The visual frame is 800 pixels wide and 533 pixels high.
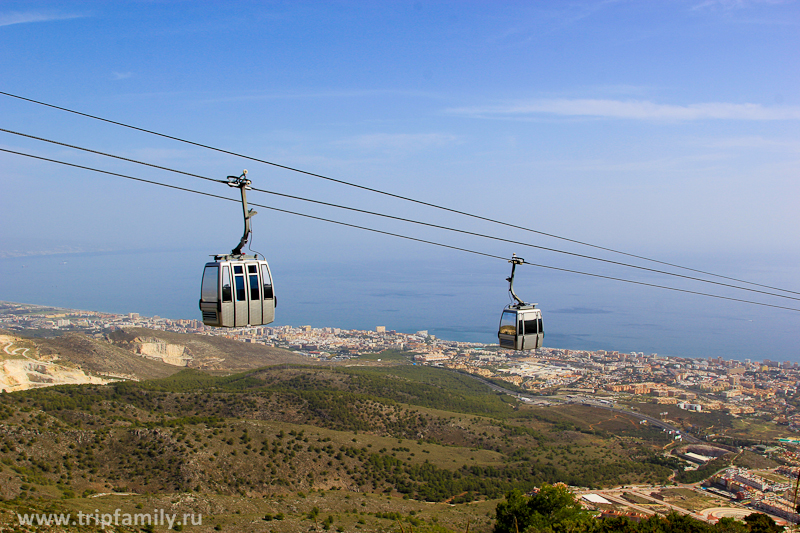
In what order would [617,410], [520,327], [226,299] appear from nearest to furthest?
A: [226,299] → [520,327] → [617,410]

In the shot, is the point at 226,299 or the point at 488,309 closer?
the point at 226,299

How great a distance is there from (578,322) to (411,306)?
4475 centimetres

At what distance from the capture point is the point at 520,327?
11.3 m

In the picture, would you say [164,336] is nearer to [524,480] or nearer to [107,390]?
[107,390]

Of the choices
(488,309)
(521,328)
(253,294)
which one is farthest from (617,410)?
(488,309)

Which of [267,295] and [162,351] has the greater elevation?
[267,295]

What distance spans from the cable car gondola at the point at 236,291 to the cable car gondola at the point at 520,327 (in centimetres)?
514

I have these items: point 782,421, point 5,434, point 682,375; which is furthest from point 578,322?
point 5,434

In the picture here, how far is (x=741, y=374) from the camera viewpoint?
70312 mm

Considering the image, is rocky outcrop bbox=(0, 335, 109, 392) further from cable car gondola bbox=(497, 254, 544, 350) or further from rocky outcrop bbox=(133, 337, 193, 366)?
cable car gondola bbox=(497, 254, 544, 350)

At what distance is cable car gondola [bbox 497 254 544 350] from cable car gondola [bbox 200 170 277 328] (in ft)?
16.9

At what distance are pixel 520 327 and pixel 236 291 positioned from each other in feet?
19.7

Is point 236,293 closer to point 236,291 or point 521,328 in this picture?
point 236,291

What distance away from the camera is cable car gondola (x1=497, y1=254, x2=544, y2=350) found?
37.2ft
